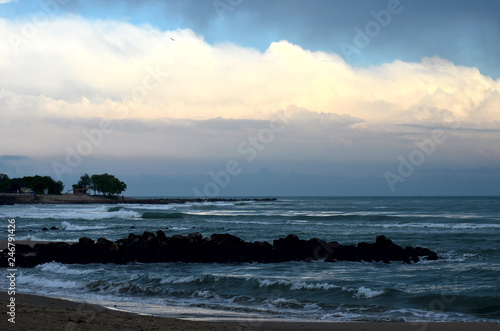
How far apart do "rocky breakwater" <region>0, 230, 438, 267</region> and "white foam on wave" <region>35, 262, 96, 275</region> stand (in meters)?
0.83

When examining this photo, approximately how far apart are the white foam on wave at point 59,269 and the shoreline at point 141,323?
5965 millimetres

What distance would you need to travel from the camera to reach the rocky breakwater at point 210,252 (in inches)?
732

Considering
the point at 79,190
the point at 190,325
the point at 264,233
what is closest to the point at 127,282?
the point at 190,325

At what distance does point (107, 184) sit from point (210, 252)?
135960 mm

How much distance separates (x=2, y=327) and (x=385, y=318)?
6.78m

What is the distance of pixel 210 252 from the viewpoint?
63.1 feet

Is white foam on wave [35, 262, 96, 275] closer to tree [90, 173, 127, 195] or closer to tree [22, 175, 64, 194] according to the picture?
tree [22, 175, 64, 194]

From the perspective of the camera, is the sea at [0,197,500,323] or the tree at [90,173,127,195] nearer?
the sea at [0,197,500,323]

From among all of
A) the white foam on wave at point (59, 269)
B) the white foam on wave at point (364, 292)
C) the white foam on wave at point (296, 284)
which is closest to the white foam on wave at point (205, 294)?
the white foam on wave at point (296, 284)

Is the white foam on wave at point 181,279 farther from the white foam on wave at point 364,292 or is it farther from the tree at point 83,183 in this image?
the tree at point 83,183

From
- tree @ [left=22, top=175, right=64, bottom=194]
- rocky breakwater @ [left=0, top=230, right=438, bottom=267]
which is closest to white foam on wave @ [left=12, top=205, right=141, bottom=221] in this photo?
rocky breakwater @ [left=0, top=230, right=438, bottom=267]

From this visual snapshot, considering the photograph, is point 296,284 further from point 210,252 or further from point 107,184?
point 107,184

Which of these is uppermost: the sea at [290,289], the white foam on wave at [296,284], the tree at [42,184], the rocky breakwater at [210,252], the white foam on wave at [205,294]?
the tree at [42,184]

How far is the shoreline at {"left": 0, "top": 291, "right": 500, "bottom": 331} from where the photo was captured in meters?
8.19
